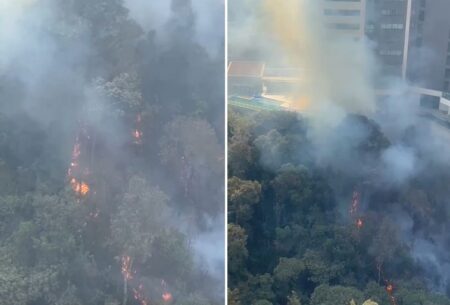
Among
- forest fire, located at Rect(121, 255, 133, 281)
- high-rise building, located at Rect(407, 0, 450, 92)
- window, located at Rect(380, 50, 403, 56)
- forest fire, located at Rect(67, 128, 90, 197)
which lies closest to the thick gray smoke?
forest fire, located at Rect(67, 128, 90, 197)

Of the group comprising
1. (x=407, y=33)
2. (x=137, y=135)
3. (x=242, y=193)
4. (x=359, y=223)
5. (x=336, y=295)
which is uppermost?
(x=407, y=33)

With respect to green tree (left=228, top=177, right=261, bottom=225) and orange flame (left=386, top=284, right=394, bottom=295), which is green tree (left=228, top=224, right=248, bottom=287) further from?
orange flame (left=386, top=284, right=394, bottom=295)

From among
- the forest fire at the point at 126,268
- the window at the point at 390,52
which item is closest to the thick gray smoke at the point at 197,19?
the window at the point at 390,52

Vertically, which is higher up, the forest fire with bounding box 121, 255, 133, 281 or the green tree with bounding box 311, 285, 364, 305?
the forest fire with bounding box 121, 255, 133, 281

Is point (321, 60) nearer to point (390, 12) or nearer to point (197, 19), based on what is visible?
point (390, 12)

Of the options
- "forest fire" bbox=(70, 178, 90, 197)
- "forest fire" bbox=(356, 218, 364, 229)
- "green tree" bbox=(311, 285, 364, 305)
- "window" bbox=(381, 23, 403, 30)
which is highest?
"window" bbox=(381, 23, 403, 30)

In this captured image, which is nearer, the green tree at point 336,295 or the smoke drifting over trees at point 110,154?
the smoke drifting over trees at point 110,154

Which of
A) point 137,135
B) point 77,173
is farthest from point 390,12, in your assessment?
point 77,173

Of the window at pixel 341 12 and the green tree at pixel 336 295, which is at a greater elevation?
the window at pixel 341 12

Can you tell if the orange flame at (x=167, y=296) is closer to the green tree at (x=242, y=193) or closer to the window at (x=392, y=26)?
the green tree at (x=242, y=193)
